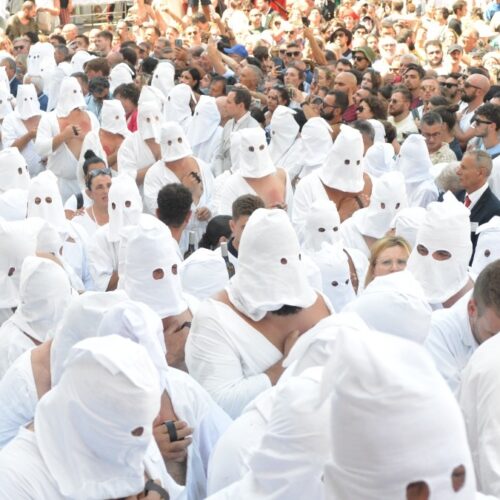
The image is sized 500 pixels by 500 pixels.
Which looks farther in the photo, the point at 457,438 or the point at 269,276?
the point at 269,276

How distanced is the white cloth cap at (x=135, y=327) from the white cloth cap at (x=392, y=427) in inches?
59.9

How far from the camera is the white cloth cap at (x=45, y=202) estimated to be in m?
7.72

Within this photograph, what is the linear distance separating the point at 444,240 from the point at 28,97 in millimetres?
7013

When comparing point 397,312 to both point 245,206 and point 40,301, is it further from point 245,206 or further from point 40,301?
point 245,206

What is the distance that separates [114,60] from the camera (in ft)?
48.5

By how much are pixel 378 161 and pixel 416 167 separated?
0.45m

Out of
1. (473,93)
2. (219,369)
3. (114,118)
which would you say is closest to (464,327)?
(219,369)

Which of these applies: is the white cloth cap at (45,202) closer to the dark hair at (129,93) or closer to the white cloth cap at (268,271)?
the white cloth cap at (268,271)

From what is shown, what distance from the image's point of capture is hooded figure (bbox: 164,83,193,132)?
12.2 meters

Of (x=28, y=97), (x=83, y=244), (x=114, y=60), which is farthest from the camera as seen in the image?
(x=114, y=60)

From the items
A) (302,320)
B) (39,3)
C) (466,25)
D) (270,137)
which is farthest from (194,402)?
(39,3)

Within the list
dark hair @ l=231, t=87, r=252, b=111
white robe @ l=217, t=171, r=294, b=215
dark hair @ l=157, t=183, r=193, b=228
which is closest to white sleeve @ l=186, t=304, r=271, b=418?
dark hair @ l=157, t=183, r=193, b=228

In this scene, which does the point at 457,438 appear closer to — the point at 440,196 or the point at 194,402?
the point at 194,402

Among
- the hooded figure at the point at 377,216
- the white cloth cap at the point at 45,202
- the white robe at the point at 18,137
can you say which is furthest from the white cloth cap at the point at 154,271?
the white robe at the point at 18,137
